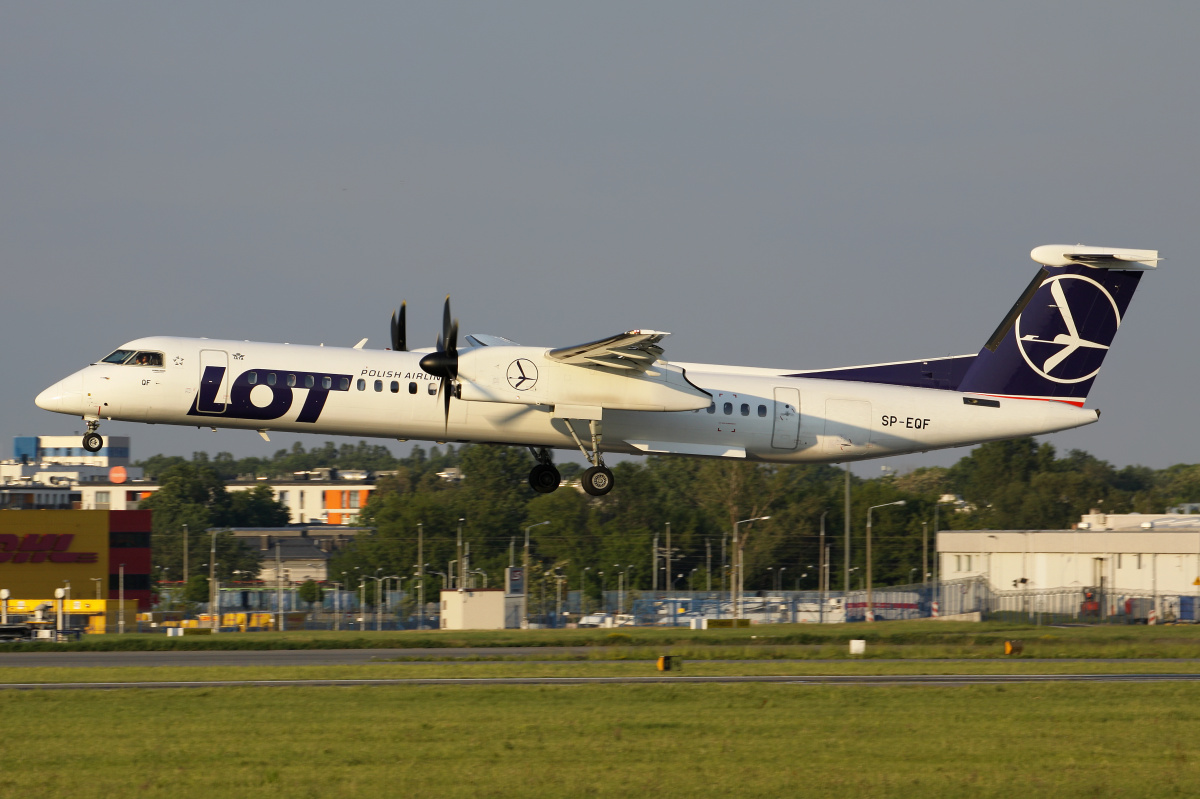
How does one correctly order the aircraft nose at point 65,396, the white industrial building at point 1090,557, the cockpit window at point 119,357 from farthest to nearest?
1. the white industrial building at point 1090,557
2. the cockpit window at point 119,357
3. the aircraft nose at point 65,396

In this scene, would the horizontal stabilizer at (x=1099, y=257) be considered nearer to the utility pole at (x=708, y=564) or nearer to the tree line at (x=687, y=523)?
the utility pole at (x=708, y=564)

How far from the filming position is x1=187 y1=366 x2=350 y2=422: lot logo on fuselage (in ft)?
85.1

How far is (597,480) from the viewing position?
90.7 ft

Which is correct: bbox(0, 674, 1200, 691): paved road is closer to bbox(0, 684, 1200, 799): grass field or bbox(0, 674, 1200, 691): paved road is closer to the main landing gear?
bbox(0, 684, 1200, 799): grass field

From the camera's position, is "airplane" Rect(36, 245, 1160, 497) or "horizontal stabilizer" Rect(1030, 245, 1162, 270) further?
"horizontal stabilizer" Rect(1030, 245, 1162, 270)

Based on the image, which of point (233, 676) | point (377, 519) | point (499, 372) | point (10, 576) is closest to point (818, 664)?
point (499, 372)

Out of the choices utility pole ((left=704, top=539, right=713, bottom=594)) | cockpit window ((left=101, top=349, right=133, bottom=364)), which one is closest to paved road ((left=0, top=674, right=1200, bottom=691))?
cockpit window ((left=101, top=349, right=133, bottom=364))

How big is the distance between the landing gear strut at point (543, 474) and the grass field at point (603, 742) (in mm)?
5362

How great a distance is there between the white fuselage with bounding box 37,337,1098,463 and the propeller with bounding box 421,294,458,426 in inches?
17.0

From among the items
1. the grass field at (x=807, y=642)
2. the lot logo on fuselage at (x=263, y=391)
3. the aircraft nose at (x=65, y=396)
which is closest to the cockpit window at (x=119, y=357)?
the aircraft nose at (x=65, y=396)

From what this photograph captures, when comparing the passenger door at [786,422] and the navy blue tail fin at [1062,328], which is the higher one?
the navy blue tail fin at [1062,328]

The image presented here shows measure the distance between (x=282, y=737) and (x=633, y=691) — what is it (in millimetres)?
7609

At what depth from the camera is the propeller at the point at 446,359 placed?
25.9m

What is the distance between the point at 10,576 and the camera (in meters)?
74.7
